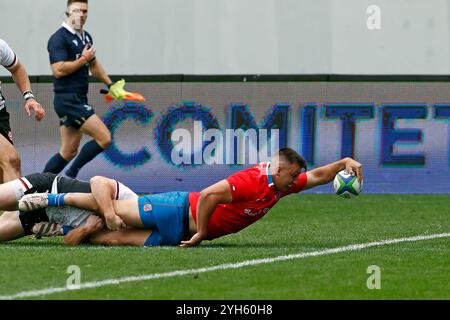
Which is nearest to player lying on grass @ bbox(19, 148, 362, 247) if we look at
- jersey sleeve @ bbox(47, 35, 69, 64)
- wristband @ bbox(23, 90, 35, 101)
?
wristband @ bbox(23, 90, 35, 101)

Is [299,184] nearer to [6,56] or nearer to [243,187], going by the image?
[243,187]

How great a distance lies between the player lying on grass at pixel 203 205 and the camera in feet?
34.1

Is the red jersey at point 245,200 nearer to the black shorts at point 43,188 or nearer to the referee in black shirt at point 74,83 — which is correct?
the black shorts at point 43,188

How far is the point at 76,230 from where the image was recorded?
1087cm

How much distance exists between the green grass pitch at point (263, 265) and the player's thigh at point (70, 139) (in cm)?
226

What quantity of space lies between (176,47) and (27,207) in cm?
965

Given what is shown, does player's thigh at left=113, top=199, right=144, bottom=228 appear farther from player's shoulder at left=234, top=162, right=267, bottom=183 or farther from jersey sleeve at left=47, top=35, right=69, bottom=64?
jersey sleeve at left=47, top=35, right=69, bottom=64

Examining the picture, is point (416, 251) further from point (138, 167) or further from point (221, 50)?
point (221, 50)

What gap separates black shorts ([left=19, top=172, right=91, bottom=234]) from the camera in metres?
10.8

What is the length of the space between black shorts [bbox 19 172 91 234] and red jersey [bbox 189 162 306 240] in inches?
37.4

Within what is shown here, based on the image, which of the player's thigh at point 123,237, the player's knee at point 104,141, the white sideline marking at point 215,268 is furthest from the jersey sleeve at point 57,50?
the white sideline marking at point 215,268

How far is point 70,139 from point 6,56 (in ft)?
6.81
